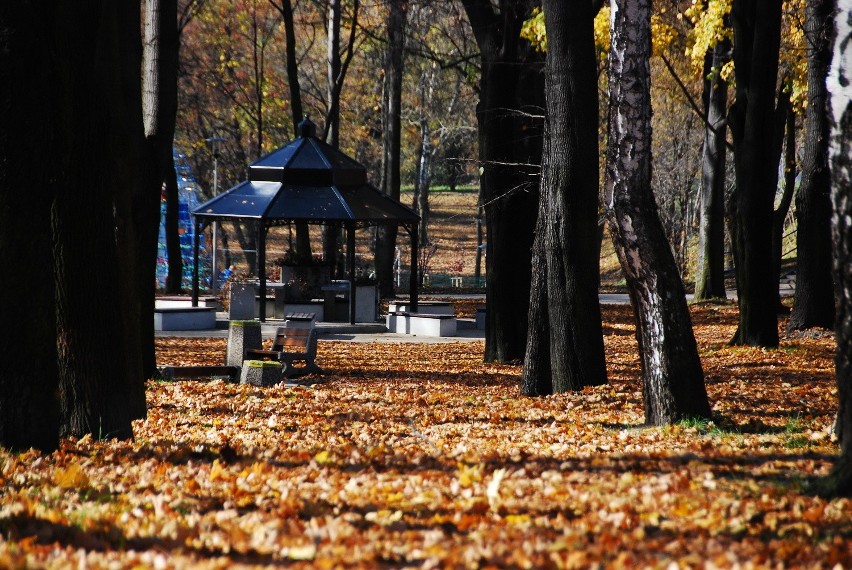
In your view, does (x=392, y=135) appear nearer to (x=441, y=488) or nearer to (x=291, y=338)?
(x=291, y=338)

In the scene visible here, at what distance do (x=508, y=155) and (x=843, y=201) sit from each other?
993cm

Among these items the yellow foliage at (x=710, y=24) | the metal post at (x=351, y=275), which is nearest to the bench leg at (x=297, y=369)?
the yellow foliage at (x=710, y=24)

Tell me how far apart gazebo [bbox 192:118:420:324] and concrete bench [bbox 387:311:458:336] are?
0.93 m

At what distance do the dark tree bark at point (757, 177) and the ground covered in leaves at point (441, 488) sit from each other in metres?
3.89

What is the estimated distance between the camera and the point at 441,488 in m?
5.63

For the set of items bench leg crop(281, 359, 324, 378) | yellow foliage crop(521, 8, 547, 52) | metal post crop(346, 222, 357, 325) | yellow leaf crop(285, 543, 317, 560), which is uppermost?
yellow foliage crop(521, 8, 547, 52)

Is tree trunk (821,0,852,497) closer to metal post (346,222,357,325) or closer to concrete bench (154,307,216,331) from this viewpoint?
metal post (346,222,357,325)

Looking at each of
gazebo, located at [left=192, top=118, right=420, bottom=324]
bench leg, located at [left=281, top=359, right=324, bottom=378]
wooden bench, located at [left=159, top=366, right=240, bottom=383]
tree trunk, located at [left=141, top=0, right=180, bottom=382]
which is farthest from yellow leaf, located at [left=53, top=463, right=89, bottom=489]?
gazebo, located at [left=192, top=118, right=420, bottom=324]

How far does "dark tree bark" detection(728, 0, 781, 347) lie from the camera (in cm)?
1393

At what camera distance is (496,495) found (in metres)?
5.25

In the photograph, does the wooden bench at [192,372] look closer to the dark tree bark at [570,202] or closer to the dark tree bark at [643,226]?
the dark tree bark at [570,202]

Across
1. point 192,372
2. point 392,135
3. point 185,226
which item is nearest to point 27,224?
point 192,372

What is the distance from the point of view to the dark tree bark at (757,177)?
13.9 meters

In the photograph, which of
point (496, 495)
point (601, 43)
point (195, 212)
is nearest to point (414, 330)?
point (195, 212)
